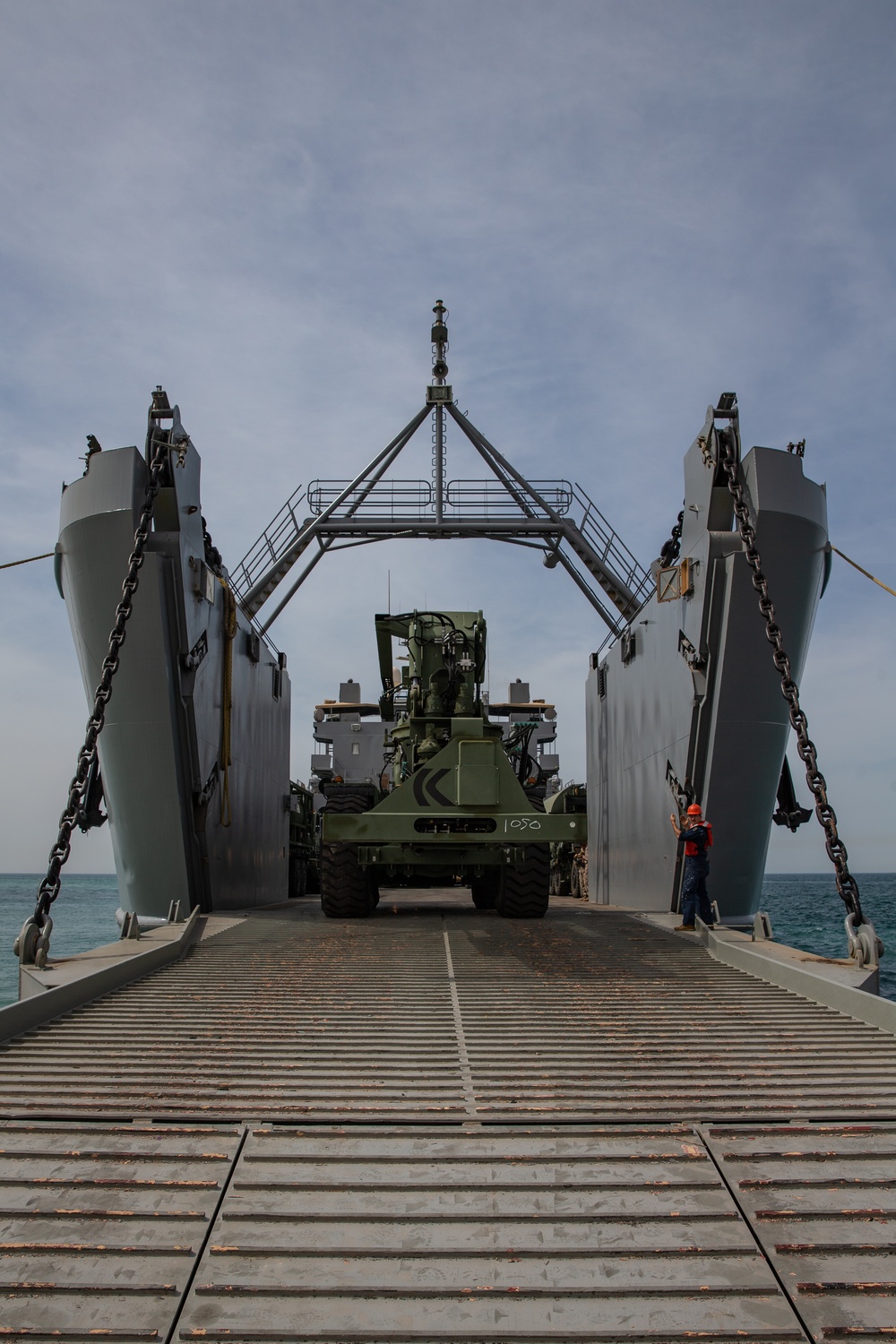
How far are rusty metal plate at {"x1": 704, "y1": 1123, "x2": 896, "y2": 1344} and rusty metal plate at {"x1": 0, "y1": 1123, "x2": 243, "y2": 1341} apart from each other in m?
1.56

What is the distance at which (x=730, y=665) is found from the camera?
9.16 meters

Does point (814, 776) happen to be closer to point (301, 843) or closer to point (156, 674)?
point (156, 674)

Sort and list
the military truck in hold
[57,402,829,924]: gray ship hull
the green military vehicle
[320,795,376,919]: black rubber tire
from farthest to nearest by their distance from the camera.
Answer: the green military vehicle
[320,795,376,919]: black rubber tire
[57,402,829,924]: gray ship hull
the military truck in hold

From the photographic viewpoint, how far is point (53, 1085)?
3633 millimetres

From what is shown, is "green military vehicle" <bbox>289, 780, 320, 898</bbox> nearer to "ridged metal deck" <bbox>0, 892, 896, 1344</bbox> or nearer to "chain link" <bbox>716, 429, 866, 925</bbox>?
"chain link" <bbox>716, 429, 866, 925</bbox>

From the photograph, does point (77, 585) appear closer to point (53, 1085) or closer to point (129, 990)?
point (129, 990)

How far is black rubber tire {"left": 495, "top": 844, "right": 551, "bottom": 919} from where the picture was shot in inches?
378

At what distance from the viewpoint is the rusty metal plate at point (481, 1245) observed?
2273 millimetres

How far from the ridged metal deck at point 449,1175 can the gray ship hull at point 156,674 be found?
503cm

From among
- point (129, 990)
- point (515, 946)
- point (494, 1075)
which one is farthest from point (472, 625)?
point (494, 1075)

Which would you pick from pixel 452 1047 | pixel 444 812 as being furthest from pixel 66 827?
pixel 444 812

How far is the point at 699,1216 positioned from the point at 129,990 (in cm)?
380

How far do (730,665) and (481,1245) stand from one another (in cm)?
729

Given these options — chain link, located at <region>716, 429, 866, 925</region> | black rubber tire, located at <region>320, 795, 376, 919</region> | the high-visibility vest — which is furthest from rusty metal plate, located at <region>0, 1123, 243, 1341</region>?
black rubber tire, located at <region>320, 795, 376, 919</region>
